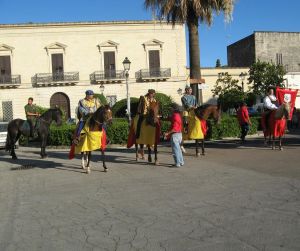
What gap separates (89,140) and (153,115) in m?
1.86

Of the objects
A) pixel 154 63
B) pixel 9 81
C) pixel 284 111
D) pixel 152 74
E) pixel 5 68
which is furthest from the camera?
pixel 154 63

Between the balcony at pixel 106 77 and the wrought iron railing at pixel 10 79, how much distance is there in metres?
7.30

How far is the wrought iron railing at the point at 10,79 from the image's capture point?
1800 inches

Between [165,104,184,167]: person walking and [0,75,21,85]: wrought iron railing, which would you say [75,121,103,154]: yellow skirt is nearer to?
[165,104,184,167]: person walking

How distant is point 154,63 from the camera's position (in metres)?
48.6

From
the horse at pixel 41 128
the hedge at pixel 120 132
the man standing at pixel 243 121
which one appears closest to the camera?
the horse at pixel 41 128

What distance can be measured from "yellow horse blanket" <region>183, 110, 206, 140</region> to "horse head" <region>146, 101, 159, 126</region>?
1591 mm

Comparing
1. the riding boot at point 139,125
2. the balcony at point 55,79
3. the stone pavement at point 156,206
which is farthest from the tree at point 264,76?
the riding boot at point 139,125


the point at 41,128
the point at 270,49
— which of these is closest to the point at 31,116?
the point at 41,128

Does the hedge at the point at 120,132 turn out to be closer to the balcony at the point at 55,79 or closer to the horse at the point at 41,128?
the horse at the point at 41,128

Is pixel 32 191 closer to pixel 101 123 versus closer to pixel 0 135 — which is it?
pixel 101 123

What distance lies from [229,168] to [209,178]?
4.66 ft

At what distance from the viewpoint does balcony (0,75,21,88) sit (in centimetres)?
4559

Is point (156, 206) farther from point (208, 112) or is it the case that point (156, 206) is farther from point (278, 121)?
point (278, 121)
